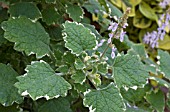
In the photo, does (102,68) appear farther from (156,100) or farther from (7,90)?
(156,100)

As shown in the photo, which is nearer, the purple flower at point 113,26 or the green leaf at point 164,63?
the purple flower at point 113,26

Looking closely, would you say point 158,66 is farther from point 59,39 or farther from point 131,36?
point 131,36

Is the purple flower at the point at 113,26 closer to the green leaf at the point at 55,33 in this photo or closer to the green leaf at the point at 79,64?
the green leaf at the point at 79,64

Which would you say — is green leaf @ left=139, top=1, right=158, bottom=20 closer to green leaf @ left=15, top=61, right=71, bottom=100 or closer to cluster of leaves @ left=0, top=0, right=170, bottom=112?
cluster of leaves @ left=0, top=0, right=170, bottom=112

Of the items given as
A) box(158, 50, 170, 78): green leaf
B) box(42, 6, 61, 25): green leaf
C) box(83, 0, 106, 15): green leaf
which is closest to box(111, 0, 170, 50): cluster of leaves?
box(158, 50, 170, 78): green leaf

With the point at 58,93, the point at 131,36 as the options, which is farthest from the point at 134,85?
the point at 131,36

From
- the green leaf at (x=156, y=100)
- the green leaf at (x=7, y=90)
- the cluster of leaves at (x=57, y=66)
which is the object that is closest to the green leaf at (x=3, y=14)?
the cluster of leaves at (x=57, y=66)

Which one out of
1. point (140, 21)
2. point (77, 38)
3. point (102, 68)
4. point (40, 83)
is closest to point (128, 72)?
point (102, 68)
